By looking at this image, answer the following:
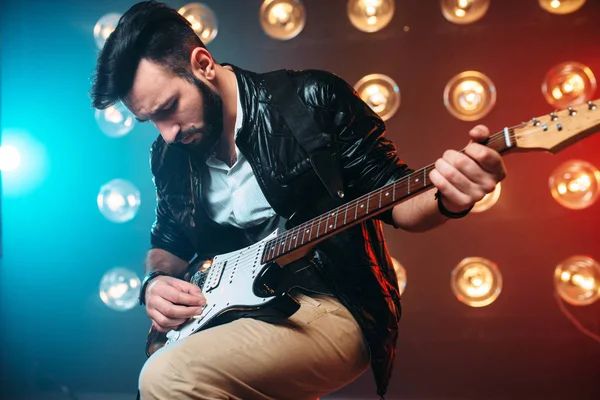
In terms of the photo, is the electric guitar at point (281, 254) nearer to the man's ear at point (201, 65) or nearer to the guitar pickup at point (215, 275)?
the guitar pickup at point (215, 275)

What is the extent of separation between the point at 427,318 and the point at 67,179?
1667 millimetres

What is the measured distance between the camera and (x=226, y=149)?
1534 mm

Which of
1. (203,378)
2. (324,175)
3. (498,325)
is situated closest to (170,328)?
(203,378)

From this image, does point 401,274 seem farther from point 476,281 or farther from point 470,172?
point 470,172

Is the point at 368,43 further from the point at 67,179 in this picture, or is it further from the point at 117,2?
the point at 67,179

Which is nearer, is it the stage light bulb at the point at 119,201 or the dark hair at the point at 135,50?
the dark hair at the point at 135,50

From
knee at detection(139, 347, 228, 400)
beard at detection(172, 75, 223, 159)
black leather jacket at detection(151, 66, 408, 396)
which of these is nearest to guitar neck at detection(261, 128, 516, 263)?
black leather jacket at detection(151, 66, 408, 396)

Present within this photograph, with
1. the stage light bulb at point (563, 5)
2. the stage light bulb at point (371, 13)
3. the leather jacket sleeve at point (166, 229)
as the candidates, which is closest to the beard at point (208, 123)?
the leather jacket sleeve at point (166, 229)

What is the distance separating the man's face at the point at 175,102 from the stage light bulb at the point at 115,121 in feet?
2.98

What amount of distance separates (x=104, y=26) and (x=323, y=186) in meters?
1.49

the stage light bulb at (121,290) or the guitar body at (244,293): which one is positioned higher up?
the guitar body at (244,293)

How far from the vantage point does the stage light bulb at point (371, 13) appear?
218 centimetres

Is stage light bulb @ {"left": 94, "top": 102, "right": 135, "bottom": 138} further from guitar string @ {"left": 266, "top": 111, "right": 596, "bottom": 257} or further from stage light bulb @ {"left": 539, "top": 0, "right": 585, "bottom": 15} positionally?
stage light bulb @ {"left": 539, "top": 0, "right": 585, "bottom": 15}

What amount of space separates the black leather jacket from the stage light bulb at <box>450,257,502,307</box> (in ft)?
2.77
